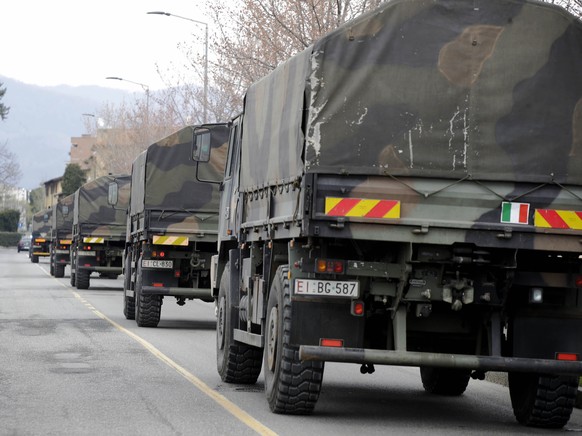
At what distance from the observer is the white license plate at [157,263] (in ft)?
74.0

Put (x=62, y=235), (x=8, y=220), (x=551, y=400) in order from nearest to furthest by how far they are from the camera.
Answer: (x=551, y=400)
(x=62, y=235)
(x=8, y=220)

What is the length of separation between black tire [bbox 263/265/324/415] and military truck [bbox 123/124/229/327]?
11.3m

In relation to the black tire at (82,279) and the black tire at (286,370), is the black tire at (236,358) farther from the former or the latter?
the black tire at (82,279)

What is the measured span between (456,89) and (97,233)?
91.3 ft

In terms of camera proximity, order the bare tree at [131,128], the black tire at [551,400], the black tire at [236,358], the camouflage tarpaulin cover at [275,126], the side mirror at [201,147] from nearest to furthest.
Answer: the camouflage tarpaulin cover at [275,126], the black tire at [551,400], the black tire at [236,358], the side mirror at [201,147], the bare tree at [131,128]

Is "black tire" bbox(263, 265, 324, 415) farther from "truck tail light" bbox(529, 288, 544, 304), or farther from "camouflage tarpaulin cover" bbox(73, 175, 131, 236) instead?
"camouflage tarpaulin cover" bbox(73, 175, 131, 236)

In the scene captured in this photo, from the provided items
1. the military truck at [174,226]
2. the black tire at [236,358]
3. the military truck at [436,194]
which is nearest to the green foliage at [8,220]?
the military truck at [174,226]

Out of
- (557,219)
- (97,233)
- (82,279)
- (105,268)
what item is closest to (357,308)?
(557,219)

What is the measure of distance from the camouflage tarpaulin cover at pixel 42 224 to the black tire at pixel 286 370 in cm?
6211

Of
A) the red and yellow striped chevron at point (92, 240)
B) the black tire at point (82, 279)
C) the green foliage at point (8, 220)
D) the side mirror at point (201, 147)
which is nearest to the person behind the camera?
the side mirror at point (201, 147)

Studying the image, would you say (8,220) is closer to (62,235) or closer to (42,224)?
(42,224)

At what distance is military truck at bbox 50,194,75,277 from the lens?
49.1 metres

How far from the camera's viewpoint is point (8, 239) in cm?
14838

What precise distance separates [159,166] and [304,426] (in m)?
13.6
